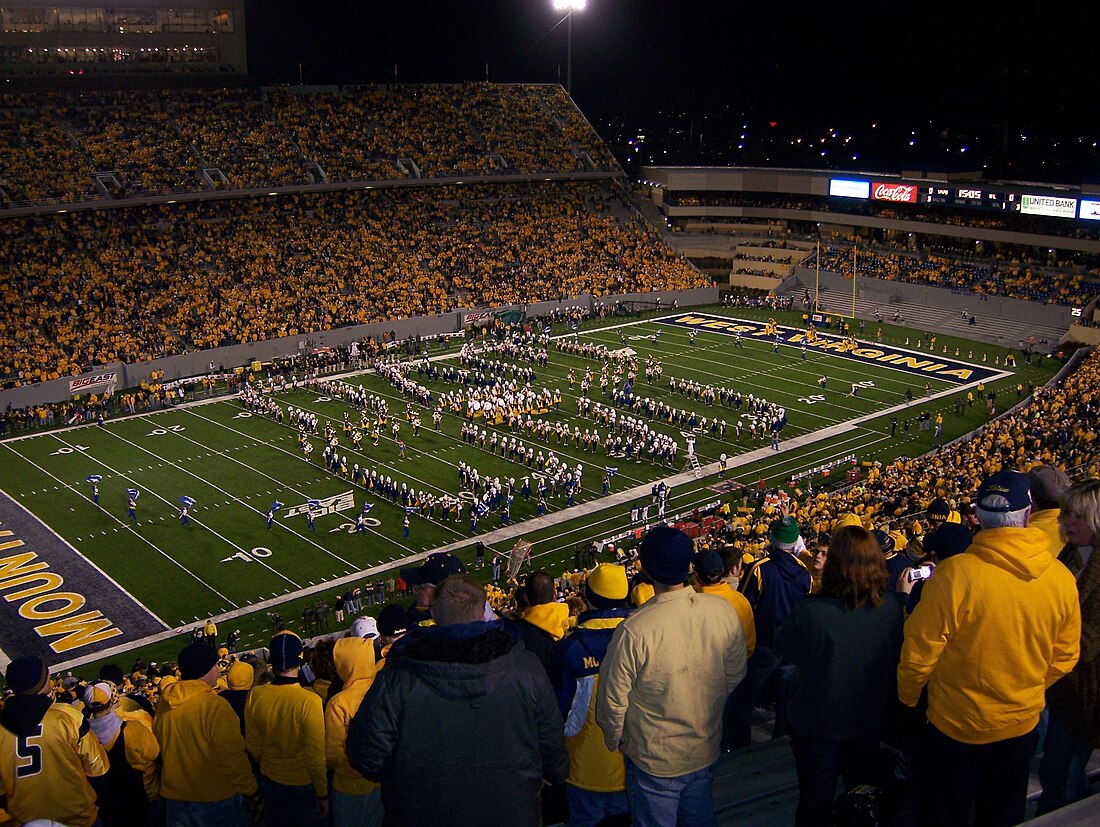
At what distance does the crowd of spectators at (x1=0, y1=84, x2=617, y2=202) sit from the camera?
133 feet

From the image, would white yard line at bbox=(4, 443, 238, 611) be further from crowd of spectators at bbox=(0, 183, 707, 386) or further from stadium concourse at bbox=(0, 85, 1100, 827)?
crowd of spectators at bbox=(0, 183, 707, 386)

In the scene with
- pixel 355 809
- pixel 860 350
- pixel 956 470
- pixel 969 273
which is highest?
pixel 355 809

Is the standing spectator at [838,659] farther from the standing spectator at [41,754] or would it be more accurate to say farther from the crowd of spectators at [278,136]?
the crowd of spectators at [278,136]

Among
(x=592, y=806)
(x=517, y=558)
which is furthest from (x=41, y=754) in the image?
(x=517, y=558)

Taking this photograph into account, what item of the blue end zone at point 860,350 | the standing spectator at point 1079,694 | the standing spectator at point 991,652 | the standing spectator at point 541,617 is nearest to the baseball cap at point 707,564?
the standing spectator at point 541,617

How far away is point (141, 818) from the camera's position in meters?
5.25

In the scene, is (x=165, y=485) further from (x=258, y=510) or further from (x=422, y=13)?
(x=422, y=13)

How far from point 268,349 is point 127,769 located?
31842mm

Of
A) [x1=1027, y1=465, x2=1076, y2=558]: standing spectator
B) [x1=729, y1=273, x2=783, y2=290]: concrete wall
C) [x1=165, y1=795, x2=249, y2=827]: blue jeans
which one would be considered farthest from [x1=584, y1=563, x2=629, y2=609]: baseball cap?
[x1=729, y1=273, x2=783, y2=290]: concrete wall

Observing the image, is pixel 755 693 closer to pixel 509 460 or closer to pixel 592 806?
pixel 592 806

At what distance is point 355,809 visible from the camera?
4.79 meters

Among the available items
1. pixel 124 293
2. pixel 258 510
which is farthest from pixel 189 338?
pixel 258 510

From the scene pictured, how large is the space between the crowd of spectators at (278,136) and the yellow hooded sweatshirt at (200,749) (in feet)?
123

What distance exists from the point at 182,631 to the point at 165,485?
25.0ft
